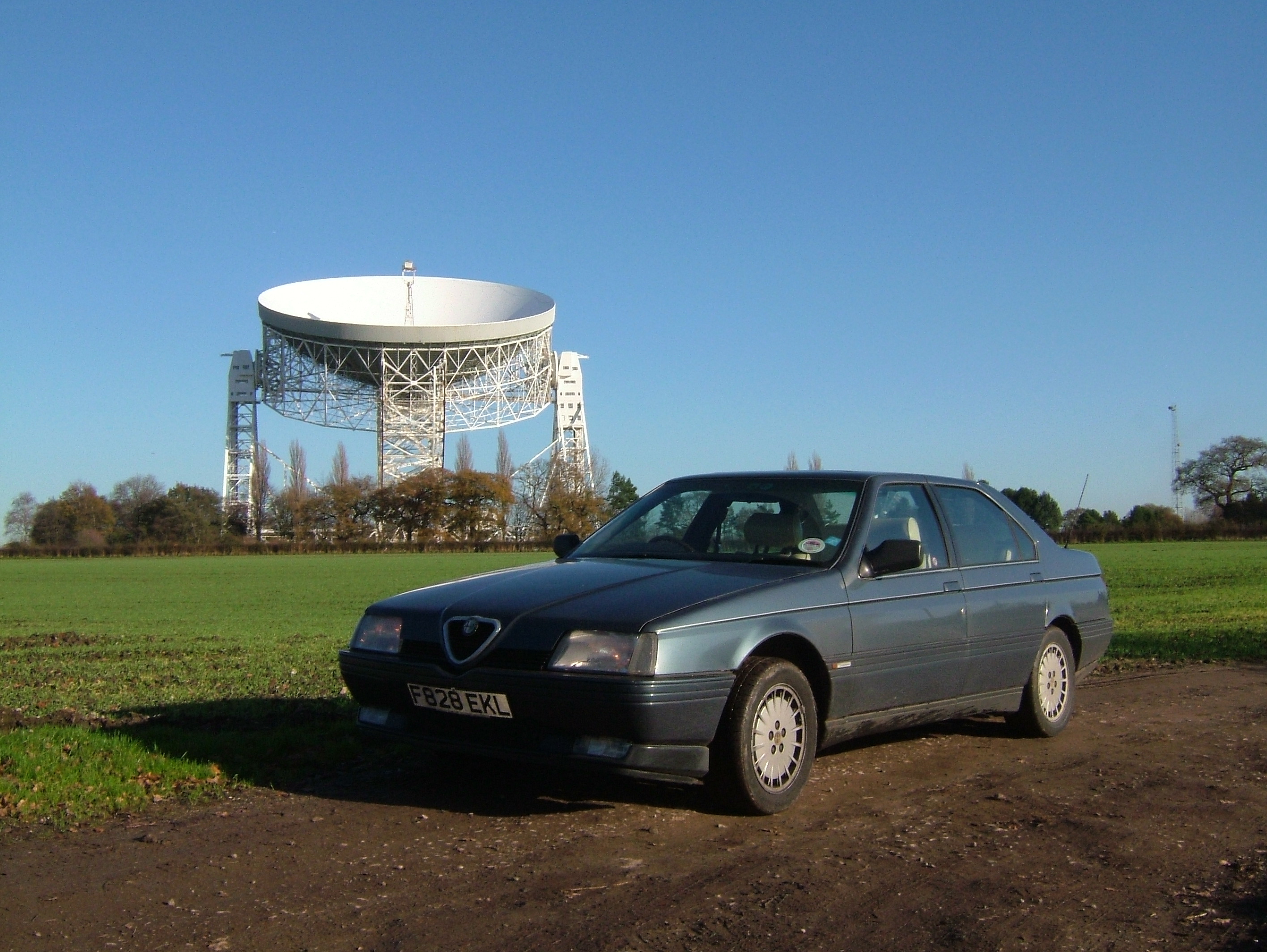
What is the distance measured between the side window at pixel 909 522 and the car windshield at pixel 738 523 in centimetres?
16

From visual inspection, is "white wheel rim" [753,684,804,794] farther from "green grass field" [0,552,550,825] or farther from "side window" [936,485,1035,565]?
"green grass field" [0,552,550,825]

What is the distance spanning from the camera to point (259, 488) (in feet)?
288

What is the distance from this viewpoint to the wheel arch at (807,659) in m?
5.02

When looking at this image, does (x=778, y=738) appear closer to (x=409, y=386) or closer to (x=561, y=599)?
(x=561, y=599)

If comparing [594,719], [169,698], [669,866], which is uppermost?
[594,719]

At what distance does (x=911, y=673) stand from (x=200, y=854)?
10.8 ft

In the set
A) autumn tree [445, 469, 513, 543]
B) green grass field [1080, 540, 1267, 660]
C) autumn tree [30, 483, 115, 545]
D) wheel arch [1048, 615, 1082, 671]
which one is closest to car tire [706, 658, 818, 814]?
wheel arch [1048, 615, 1082, 671]

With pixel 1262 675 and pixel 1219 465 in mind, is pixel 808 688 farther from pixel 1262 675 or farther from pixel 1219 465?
pixel 1219 465

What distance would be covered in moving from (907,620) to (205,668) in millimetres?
7806

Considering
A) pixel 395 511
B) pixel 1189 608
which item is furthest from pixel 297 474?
pixel 1189 608

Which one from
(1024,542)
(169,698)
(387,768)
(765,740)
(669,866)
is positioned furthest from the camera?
(169,698)

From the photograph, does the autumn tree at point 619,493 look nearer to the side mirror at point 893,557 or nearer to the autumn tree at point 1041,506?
the autumn tree at point 1041,506

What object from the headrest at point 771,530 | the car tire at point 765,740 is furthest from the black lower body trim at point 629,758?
the headrest at point 771,530

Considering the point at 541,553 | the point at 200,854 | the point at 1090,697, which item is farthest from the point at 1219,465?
the point at 200,854
